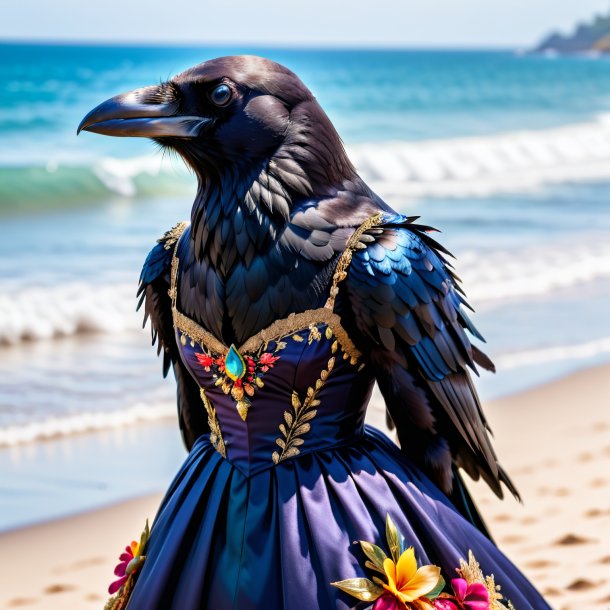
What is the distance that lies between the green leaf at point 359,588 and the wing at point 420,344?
1.10ft

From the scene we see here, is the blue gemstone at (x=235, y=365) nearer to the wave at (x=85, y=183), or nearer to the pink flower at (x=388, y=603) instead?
the pink flower at (x=388, y=603)

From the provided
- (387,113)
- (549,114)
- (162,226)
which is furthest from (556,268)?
(549,114)

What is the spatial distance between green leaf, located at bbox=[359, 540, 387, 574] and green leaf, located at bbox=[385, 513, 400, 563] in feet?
0.07

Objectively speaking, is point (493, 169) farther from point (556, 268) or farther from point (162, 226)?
point (556, 268)

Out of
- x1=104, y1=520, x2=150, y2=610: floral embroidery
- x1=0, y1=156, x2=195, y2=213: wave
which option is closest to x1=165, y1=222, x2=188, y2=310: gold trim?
x1=104, y1=520, x2=150, y2=610: floral embroidery

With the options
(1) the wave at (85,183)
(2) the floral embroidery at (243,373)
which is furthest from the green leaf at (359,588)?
(1) the wave at (85,183)

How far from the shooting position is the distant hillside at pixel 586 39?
72675 millimetres

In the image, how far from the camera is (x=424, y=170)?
1936 cm

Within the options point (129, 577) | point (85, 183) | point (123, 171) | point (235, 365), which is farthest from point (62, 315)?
point (123, 171)

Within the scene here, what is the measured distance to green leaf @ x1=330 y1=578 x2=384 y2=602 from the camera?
2170 mm

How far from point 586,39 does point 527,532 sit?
74.1 m

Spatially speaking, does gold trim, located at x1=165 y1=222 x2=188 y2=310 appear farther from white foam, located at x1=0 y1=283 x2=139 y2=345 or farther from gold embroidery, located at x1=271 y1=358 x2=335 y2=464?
white foam, located at x1=0 y1=283 x2=139 y2=345

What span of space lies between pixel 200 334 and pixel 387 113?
85.7 feet

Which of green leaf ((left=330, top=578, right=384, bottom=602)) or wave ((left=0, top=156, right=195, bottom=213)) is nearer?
green leaf ((left=330, top=578, right=384, bottom=602))
